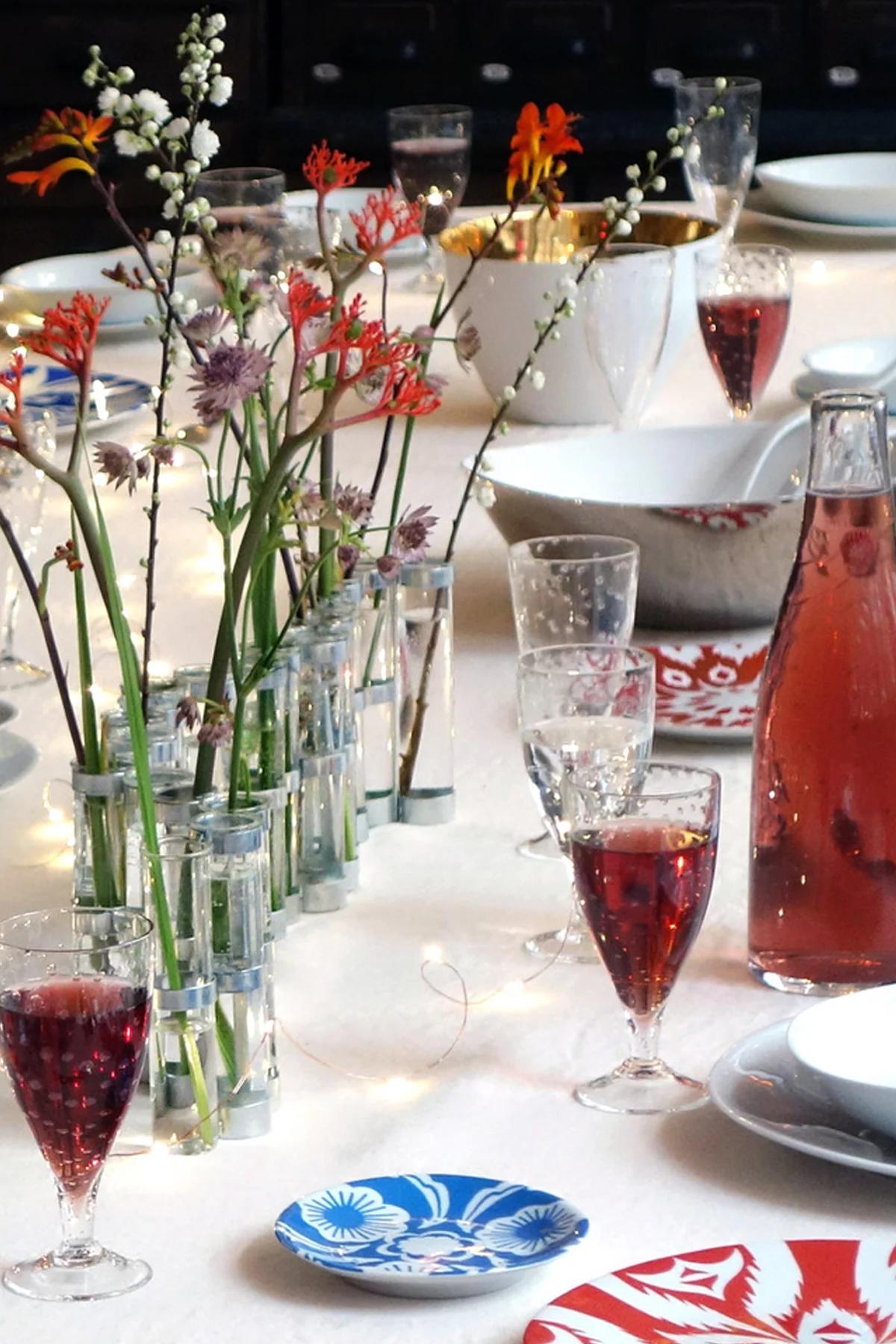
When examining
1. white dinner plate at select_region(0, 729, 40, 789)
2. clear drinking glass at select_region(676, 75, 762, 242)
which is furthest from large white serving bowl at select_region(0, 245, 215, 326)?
white dinner plate at select_region(0, 729, 40, 789)

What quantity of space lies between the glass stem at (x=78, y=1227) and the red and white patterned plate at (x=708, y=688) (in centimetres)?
54

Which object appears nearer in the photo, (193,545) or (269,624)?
(269,624)

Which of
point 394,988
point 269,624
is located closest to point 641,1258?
point 394,988

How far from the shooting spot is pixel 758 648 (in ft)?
4.02

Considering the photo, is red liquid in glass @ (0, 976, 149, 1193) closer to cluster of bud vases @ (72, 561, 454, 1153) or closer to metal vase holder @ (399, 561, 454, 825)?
cluster of bud vases @ (72, 561, 454, 1153)

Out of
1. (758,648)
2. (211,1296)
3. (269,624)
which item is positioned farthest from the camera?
(758,648)

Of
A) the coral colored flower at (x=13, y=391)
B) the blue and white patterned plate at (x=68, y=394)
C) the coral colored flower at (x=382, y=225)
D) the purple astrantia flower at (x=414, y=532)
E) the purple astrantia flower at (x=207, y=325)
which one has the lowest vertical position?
the blue and white patterned plate at (x=68, y=394)

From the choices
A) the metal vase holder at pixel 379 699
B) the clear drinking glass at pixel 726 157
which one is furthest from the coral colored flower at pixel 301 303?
the clear drinking glass at pixel 726 157

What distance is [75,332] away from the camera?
2.10ft

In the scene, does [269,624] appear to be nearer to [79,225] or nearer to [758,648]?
[758,648]

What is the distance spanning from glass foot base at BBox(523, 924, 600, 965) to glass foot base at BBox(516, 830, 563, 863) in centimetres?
10

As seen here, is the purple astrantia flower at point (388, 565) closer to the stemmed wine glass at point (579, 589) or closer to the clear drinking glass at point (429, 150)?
the stemmed wine glass at point (579, 589)

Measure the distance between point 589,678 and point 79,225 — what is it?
3.54 m

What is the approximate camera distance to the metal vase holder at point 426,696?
1.07 m
